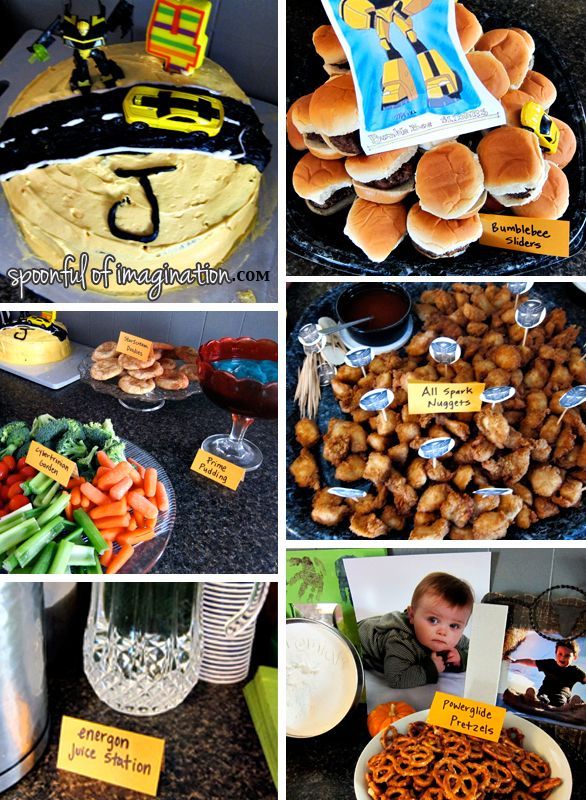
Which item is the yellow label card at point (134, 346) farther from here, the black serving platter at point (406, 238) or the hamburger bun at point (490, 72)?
the hamburger bun at point (490, 72)

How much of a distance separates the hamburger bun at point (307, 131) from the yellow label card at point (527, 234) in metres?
0.31

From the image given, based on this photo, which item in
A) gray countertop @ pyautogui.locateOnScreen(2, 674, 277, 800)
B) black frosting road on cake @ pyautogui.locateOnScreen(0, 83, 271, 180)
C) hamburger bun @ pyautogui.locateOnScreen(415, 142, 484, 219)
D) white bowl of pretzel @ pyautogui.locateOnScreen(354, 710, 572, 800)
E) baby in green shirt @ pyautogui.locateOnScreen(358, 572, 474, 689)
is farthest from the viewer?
gray countertop @ pyautogui.locateOnScreen(2, 674, 277, 800)

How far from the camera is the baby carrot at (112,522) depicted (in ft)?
5.05

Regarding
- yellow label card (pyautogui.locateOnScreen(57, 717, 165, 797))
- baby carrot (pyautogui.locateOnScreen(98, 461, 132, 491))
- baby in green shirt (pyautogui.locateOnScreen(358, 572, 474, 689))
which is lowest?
yellow label card (pyautogui.locateOnScreen(57, 717, 165, 797))

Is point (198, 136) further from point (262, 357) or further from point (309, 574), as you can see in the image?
point (309, 574)

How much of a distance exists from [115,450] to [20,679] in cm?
59

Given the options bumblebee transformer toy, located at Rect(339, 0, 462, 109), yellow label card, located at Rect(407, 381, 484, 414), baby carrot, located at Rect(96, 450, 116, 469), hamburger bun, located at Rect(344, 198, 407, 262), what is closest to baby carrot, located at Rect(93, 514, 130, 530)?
baby carrot, located at Rect(96, 450, 116, 469)

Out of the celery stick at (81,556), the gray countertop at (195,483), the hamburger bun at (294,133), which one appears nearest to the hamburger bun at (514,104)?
the hamburger bun at (294,133)

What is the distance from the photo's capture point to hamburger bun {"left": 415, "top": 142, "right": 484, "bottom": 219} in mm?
1290

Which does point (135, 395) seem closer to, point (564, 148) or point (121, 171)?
point (121, 171)

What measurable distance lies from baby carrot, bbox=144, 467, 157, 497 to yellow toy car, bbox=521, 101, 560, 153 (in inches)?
37.9

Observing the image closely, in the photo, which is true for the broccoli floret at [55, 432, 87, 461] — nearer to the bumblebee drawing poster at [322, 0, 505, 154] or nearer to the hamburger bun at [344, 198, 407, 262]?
the hamburger bun at [344, 198, 407, 262]

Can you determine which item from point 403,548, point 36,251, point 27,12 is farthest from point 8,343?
point 403,548

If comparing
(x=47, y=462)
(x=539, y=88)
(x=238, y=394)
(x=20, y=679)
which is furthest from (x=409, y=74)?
(x=20, y=679)
